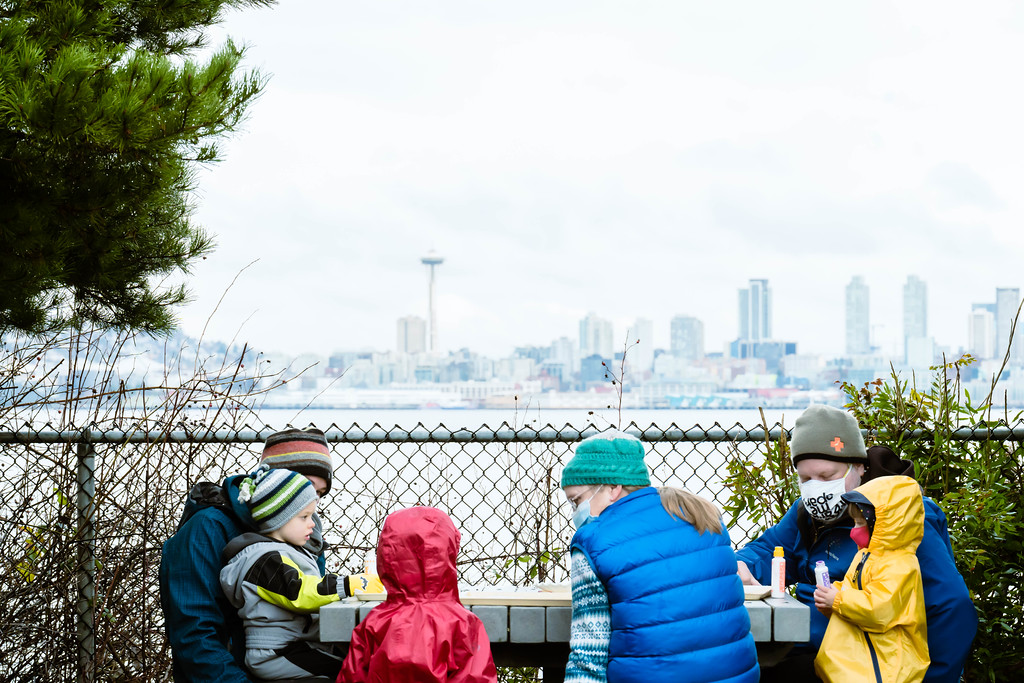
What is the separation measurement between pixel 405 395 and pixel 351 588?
31.5 metres

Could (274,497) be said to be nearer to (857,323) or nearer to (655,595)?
(655,595)

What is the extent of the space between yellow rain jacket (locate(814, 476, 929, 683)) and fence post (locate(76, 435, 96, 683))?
2669mm

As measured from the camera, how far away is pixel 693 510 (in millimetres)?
2646

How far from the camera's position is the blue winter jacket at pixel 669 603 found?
251 centimetres

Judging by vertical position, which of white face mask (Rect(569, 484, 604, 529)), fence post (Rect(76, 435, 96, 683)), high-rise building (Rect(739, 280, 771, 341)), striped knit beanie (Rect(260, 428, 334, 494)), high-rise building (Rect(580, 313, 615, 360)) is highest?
high-rise building (Rect(739, 280, 771, 341))

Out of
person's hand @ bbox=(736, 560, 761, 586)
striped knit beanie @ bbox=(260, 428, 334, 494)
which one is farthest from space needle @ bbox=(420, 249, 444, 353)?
person's hand @ bbox=(736, 560, 761, 586)

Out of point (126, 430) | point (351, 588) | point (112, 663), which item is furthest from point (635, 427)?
point (112, 663)

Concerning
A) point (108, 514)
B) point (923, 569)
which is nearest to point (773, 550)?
point (923, 569)

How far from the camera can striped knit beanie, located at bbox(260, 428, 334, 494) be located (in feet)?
10.3

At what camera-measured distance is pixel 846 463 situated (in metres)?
3.09

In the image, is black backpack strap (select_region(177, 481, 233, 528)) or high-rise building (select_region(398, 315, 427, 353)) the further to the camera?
high-rise building (select_region(398, 315, 427, 353))

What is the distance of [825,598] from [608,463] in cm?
75

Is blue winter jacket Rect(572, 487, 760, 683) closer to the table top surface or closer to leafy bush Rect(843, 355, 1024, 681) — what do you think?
the table top surface

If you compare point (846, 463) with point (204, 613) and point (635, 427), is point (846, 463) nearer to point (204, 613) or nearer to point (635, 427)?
point (635, 427)
